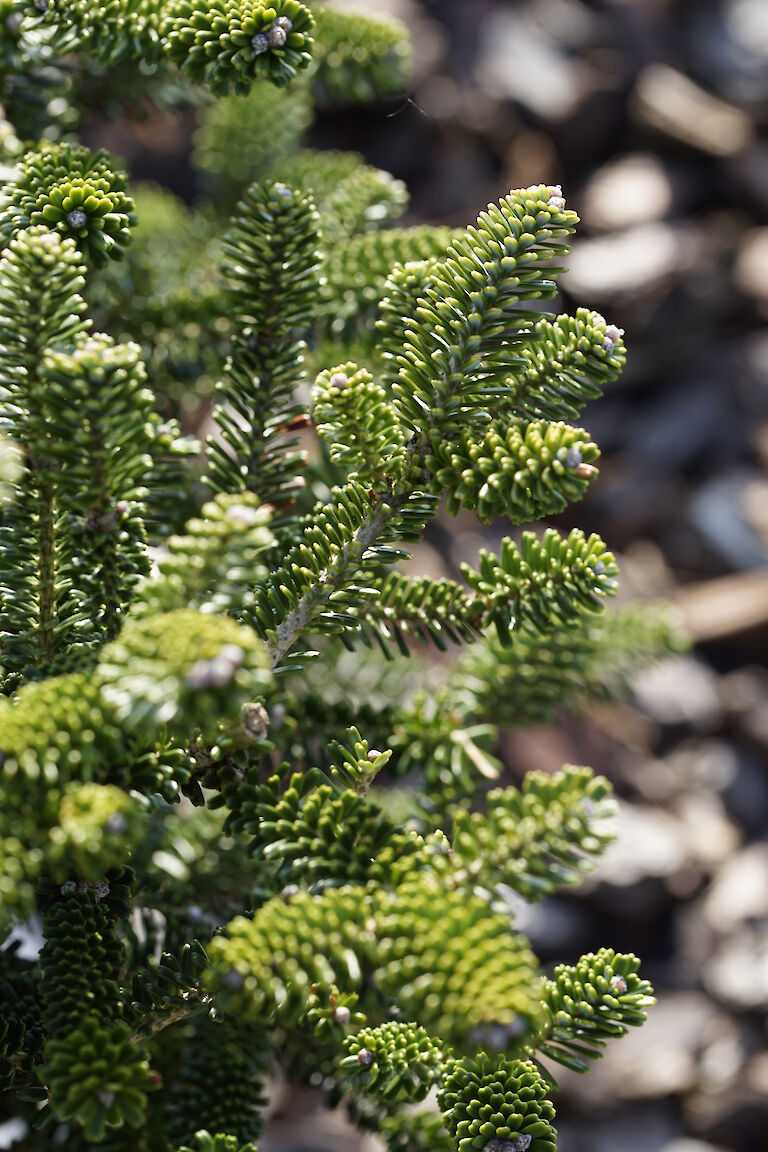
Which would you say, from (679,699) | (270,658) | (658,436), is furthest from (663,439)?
(270,658)

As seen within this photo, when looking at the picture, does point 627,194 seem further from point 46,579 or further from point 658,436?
point 46,579

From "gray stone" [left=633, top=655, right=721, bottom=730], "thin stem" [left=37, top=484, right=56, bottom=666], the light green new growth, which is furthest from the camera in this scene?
"gray stone" [left=633, top=655, right=721, bottom=730]

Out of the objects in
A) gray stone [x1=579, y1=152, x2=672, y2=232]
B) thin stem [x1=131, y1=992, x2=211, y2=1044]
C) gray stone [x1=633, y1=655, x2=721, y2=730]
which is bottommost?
gray stone [x1=633, y1=655, x2=721, y2=730]

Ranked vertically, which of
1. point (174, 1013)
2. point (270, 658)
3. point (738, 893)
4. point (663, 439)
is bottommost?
point (738, 893)

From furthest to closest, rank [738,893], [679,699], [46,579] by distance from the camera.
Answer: [679,699]
[738,893]
[46,579]

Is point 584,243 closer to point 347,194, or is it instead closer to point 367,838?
point 347,194

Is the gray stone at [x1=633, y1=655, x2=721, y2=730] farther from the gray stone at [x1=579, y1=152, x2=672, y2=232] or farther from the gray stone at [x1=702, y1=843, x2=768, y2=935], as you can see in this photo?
the gray stone at [x1=579, y1=152, x2=672, y2=232]

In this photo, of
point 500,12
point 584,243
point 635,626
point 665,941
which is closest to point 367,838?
point 635,626

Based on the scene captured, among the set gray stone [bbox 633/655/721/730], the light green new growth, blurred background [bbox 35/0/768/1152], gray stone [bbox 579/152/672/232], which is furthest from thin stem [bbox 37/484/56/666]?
gray stone [bbox 579/152/672/232]

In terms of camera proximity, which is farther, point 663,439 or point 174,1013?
point 663,439
